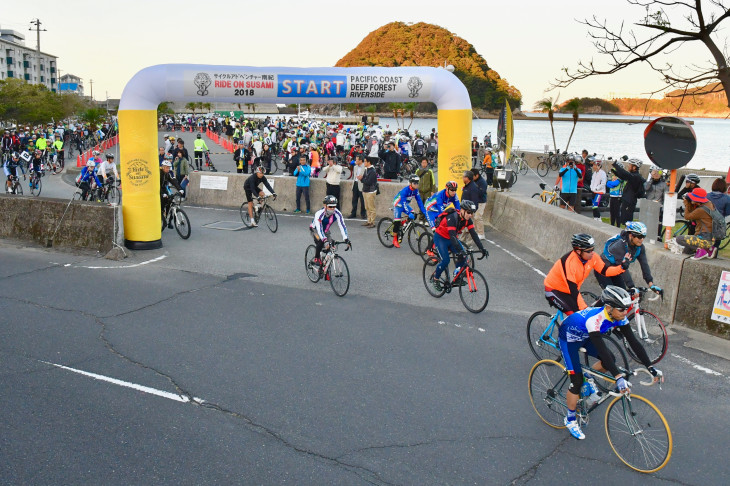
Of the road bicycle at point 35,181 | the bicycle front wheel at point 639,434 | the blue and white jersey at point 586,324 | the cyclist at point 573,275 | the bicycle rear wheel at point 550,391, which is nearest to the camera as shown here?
the bicycle front wheel at point 639,434

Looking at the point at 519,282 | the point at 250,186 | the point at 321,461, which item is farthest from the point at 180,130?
the point at 321,461

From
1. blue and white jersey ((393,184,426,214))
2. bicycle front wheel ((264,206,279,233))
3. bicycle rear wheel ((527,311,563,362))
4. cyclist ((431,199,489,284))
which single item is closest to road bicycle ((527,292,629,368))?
bicycle rear wheel ((527,311,563,362))

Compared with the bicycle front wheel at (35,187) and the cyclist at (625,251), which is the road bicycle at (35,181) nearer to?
the bicycle front wheel at (35,187)

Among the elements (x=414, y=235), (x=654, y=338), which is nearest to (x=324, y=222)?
(x=414, y=235)

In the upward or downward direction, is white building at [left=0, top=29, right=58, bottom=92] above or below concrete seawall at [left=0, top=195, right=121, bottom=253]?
above

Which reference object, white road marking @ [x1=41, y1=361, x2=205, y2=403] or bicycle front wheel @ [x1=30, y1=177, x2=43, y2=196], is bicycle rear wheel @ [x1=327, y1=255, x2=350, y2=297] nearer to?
white road marking @ [x1=41, y1=361, x2=205, y2=403]

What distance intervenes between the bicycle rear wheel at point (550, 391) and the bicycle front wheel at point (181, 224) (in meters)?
11.2

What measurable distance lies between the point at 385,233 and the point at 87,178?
11.2m

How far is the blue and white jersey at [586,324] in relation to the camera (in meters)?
5.35

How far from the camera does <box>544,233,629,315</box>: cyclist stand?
6629 millimetres

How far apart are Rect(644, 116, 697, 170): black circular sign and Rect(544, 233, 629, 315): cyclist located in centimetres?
304

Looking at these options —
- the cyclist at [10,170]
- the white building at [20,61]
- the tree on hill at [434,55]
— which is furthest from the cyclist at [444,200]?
the tree on hill at [434,55]

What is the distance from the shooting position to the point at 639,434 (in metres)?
5.19

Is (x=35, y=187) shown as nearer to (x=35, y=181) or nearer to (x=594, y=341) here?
(x=35, y=181)
